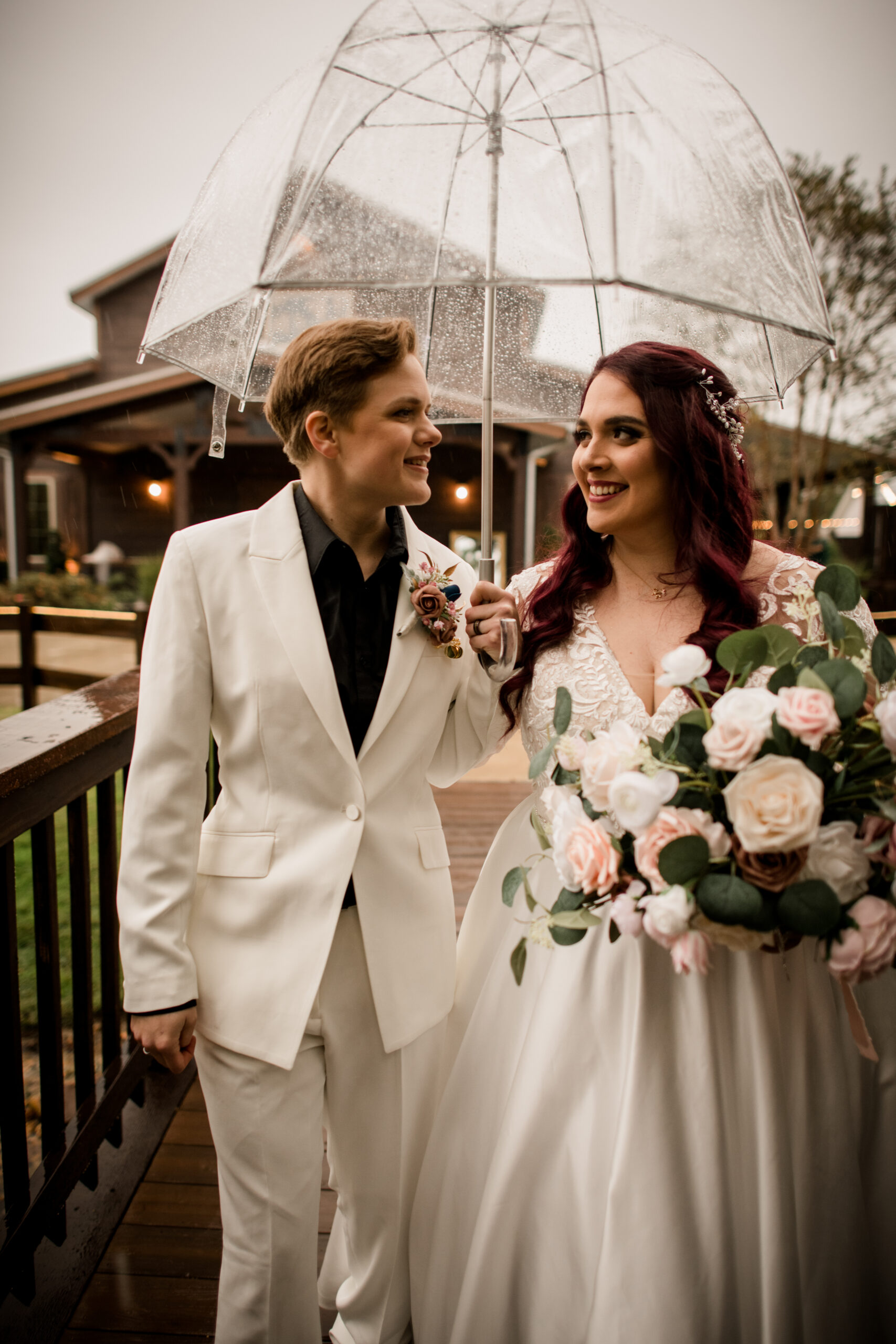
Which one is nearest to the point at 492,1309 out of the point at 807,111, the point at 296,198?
the point at 296,198

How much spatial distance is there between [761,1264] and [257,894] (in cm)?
102

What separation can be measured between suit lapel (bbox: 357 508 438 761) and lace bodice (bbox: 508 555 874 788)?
30cm

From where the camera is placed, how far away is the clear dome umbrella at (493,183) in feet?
4.45

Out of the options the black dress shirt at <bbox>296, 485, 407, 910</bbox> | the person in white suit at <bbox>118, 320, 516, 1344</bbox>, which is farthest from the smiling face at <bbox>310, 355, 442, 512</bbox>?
the black dress shirt at <bbox>296, 485, 407, 910</bbox>

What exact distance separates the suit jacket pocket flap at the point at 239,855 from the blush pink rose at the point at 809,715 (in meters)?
0.91

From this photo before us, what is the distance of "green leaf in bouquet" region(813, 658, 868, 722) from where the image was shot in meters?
1.02

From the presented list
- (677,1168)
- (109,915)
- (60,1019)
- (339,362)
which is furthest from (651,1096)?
(109,915)

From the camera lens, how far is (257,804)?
1.47 m

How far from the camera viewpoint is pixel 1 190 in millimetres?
27109

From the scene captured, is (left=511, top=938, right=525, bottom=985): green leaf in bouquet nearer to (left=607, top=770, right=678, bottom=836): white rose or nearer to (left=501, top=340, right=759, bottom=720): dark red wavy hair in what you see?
(left=607, top=770, right=678, bottom=836): white rose

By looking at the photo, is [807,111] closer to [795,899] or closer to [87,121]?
[795,899]

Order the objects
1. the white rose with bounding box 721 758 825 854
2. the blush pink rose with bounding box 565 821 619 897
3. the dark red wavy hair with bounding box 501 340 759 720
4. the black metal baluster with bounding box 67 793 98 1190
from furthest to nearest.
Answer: the black metal baluster with bounding box 67 793 98 1190, the dark red wavy hair with bounding box 501 340 759 720, the blush pink rose with bounding box 565 821 619 897, the white rose with bounding box 721 758 825 854

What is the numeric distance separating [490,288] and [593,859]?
1064 millimetres

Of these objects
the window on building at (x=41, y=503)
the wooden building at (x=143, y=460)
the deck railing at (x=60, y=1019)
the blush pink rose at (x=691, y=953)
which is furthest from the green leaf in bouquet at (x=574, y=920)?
the window on building at (x=41, y=503)
